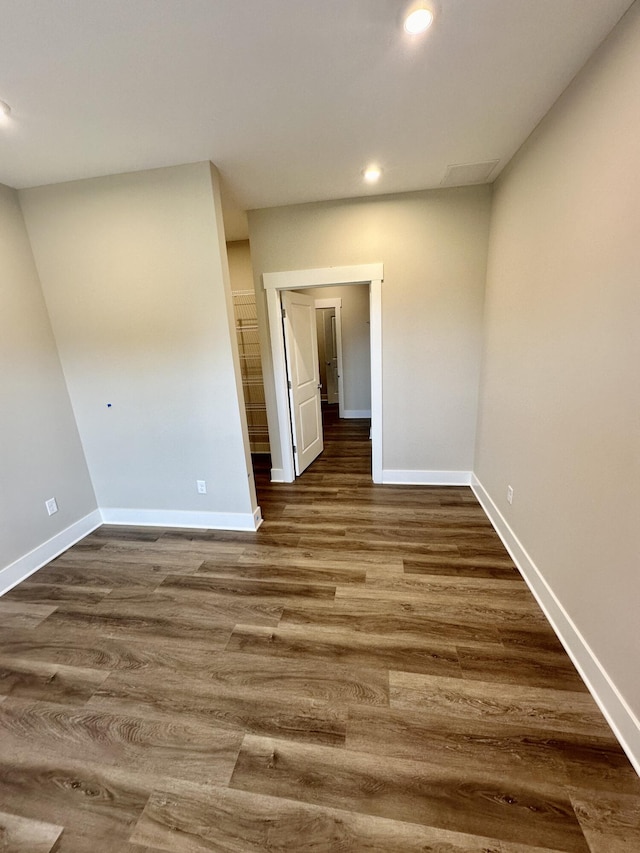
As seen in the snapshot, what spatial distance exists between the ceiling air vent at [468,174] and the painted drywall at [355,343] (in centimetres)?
327

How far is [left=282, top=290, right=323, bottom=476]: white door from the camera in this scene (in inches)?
135

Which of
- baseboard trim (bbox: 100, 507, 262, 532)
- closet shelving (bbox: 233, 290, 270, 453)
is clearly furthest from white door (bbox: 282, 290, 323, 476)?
baseboard trim (bbox: 100, 507, 262, 532)

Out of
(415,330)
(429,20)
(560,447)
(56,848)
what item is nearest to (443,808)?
(56,848)

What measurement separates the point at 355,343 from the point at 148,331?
421cm

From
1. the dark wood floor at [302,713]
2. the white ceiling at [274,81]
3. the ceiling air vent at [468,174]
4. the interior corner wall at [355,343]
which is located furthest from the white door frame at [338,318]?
the dark wood floor at [302,713]

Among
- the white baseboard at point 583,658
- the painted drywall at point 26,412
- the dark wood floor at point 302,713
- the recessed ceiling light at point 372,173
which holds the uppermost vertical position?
the recessed ceiling light at point 372,173

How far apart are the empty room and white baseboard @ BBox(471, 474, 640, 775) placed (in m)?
0.02

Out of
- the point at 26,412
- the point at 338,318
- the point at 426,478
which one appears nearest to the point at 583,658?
the point at 426,478

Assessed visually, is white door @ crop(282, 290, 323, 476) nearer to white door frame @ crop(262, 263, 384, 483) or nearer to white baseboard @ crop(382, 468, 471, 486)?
white door frame @ crop(262, 263, 384, 483)

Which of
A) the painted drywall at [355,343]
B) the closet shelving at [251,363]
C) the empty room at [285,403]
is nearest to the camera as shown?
the empty room at [285,403]

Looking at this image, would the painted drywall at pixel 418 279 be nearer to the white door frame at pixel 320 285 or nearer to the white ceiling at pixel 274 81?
the white door frame at pixel 320 285

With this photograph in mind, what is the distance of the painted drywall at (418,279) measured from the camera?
2.84 meters

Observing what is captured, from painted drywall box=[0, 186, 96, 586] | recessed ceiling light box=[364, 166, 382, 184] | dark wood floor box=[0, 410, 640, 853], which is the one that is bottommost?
dark wood floor box=[0, 410, 640, 853]

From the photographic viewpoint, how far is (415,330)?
3.10 metres
